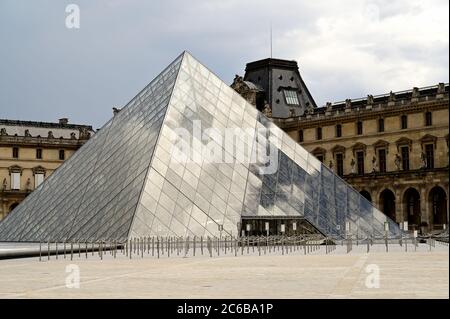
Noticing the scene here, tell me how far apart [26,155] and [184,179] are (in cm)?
5886

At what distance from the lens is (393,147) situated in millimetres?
75312

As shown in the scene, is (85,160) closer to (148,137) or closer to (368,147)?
(148,137)

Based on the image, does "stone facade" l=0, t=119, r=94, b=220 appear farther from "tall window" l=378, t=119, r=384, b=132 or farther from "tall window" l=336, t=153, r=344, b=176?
"tall window" l=378, t=119, r=384, b=132

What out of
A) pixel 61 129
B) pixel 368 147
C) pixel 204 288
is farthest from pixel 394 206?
pixel 204 288

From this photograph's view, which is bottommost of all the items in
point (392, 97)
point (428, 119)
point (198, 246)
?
point (198, 246)

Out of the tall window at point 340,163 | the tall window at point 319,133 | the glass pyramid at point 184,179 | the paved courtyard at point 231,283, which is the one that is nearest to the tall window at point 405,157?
the tall window at point 340,163

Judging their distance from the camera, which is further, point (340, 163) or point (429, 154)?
point (340, 163)

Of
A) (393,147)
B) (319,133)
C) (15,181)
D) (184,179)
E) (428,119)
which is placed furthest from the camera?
(15,181)

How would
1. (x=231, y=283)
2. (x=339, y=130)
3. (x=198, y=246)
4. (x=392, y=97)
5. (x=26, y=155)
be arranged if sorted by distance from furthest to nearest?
(x=26, y=155) < (x=339, y=130) < (x=392, y=97) < (x=198, y=246) < (x=231, y=283)

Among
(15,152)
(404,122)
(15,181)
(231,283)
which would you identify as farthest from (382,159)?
(231,283)

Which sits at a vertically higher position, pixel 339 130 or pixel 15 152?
pixel 339 130

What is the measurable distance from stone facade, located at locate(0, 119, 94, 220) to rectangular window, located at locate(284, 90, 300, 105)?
23.3 meters

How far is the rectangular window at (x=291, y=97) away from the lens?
8894cm

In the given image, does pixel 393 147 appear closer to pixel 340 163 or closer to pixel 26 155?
pixel 340 163
